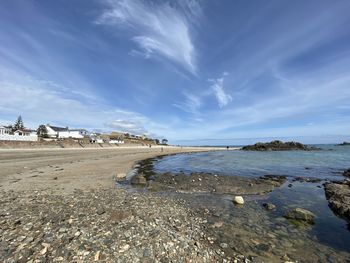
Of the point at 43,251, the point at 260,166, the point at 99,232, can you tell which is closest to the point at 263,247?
the point at 99,232

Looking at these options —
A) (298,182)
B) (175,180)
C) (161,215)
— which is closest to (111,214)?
(161,215)

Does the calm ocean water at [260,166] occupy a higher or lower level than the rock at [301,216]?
higher

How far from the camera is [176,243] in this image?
6.97 metres

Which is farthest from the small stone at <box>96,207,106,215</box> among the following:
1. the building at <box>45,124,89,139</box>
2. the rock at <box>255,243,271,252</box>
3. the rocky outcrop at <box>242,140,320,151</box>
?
the building at <box>45,124,89,139</box>

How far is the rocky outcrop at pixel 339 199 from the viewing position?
1134 cm

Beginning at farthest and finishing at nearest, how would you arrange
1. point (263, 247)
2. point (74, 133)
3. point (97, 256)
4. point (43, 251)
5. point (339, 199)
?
point (74, 133)
point (339, 199)
point (263, 247)
point (43, 251)
point (97, 256)

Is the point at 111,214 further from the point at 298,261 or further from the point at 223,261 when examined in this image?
the point at 298,261

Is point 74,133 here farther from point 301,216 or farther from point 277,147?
point 301,216

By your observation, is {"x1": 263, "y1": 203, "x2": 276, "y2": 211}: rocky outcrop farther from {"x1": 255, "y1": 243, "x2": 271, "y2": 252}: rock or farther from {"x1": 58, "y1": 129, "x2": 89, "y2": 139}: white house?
{"x1": 58, "y1": 129, "x2": 89, "y2": 139}: white house

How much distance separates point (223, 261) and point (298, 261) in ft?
8.05

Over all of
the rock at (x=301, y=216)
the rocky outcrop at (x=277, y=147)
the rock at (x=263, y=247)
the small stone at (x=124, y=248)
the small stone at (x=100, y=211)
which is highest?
the rocky outcrop at (x=277, y=147)

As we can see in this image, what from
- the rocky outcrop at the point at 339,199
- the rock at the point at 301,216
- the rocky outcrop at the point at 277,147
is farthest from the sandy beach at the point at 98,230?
the rocky outcrop at the point at 277,147

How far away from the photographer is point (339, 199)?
13141 mm

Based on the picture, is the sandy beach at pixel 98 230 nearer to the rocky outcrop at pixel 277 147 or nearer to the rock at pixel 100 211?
the rock at pixel 100 211
